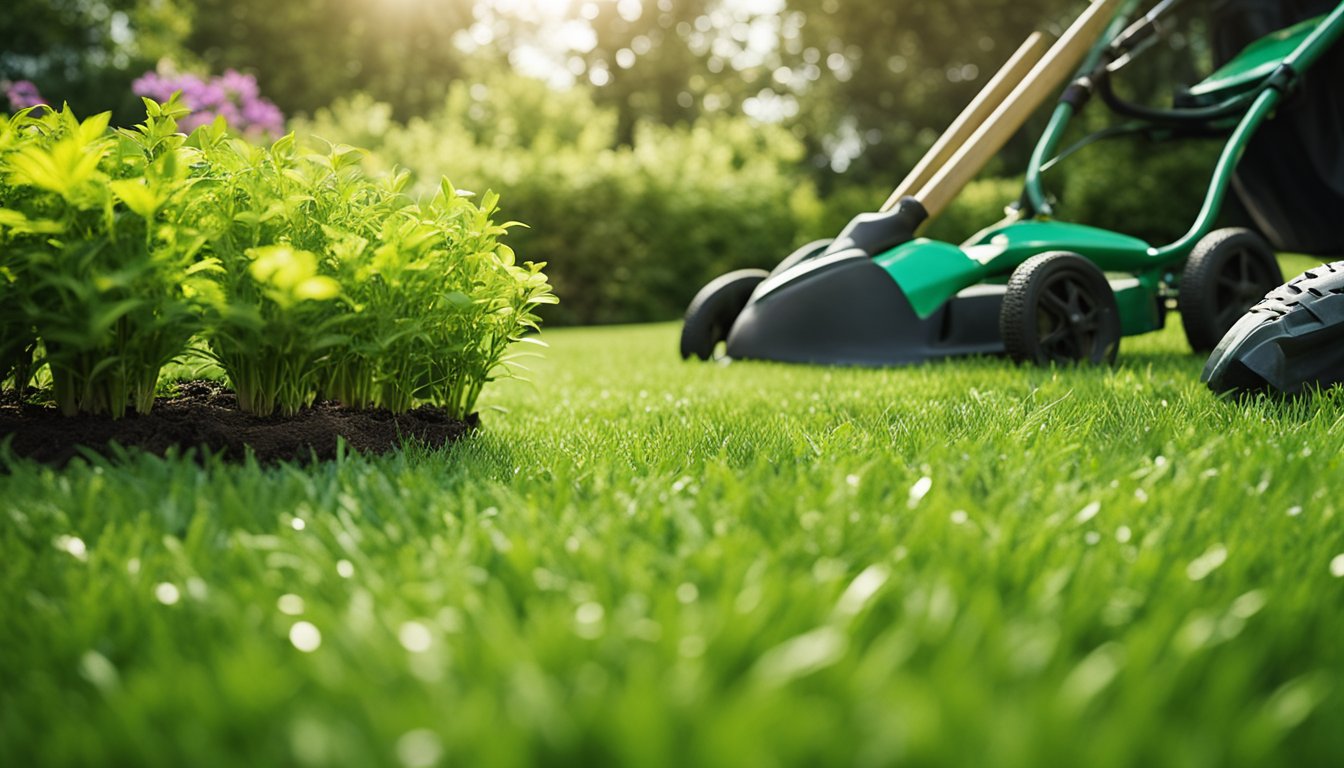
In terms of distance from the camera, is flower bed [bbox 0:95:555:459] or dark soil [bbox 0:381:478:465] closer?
flower bed [bbox 0:95:555:459]

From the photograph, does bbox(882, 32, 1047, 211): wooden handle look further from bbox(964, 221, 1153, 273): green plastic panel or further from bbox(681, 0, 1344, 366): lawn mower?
bbox(964, 221, 1153, 273): green plastic panel

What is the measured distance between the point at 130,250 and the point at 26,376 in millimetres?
581

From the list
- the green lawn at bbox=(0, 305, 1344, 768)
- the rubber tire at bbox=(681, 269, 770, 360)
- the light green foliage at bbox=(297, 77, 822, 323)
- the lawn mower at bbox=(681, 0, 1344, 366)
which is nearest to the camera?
the green lawn at bbox=(0, 305, 1344, 768)

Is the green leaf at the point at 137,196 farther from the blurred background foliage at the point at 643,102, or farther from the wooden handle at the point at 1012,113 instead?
the blurred background foliage at the point at 643,102

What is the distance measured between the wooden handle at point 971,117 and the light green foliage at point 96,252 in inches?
135

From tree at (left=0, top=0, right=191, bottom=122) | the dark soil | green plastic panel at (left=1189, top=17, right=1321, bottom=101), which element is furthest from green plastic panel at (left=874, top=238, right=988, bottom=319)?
tree at (left=0, top=0, right=191, bottom=122)

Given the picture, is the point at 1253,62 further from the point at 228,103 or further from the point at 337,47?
the point at 337,47

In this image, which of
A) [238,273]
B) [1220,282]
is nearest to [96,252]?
[238,273]

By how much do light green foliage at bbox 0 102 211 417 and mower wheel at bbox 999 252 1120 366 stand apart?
112 inches

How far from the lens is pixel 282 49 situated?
28438 millimetres

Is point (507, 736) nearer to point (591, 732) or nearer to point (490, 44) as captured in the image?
point (591, 732)

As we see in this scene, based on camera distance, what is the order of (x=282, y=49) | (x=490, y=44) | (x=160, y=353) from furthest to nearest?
(x=490, y=44) < (x=282, y=49) < (x=160, y=353)

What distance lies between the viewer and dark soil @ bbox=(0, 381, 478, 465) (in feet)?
5.98

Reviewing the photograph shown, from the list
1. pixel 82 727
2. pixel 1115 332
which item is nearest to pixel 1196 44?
pixel 1115 332
